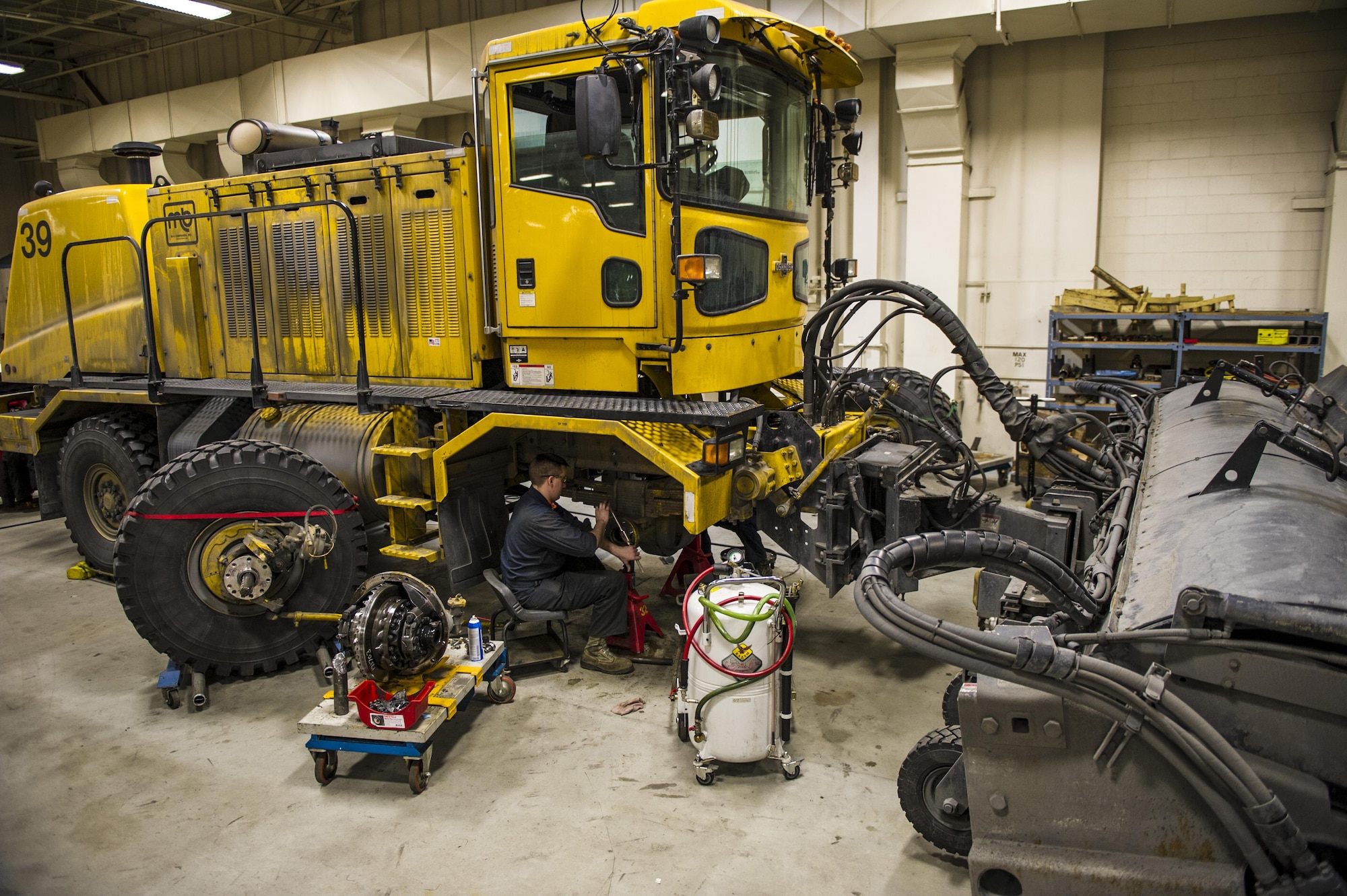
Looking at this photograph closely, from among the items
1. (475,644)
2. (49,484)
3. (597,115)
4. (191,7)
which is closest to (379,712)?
(475,644)

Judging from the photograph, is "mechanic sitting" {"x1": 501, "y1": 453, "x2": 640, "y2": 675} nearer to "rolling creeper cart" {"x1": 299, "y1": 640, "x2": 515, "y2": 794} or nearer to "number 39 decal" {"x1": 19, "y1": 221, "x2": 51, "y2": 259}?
"rolling creeper cart" {"x1": 299, "y1": 640, "x2": 515, "y2": 794}

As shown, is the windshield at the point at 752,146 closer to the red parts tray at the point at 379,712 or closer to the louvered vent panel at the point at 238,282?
the red parts tray at the point at 379,712

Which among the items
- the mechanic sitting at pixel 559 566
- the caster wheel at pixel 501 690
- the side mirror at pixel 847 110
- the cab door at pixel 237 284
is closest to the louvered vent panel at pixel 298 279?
the cab door at pixel 237 284

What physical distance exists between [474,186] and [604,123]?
4.85ft

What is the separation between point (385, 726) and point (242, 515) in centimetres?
175

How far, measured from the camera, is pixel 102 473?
6.70 m

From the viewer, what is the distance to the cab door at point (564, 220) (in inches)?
169

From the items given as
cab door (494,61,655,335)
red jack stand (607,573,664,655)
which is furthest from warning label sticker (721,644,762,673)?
cab door (494,61,655,335)

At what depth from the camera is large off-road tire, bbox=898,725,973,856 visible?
3.14m

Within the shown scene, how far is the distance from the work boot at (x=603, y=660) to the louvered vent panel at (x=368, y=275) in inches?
92.8

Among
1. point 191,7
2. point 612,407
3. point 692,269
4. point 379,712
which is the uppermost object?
point 191,7

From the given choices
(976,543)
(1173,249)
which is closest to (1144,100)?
(1173,249)

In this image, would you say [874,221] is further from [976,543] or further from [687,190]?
[976,543]

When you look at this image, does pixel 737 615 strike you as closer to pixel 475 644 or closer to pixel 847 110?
pixel 475 644
